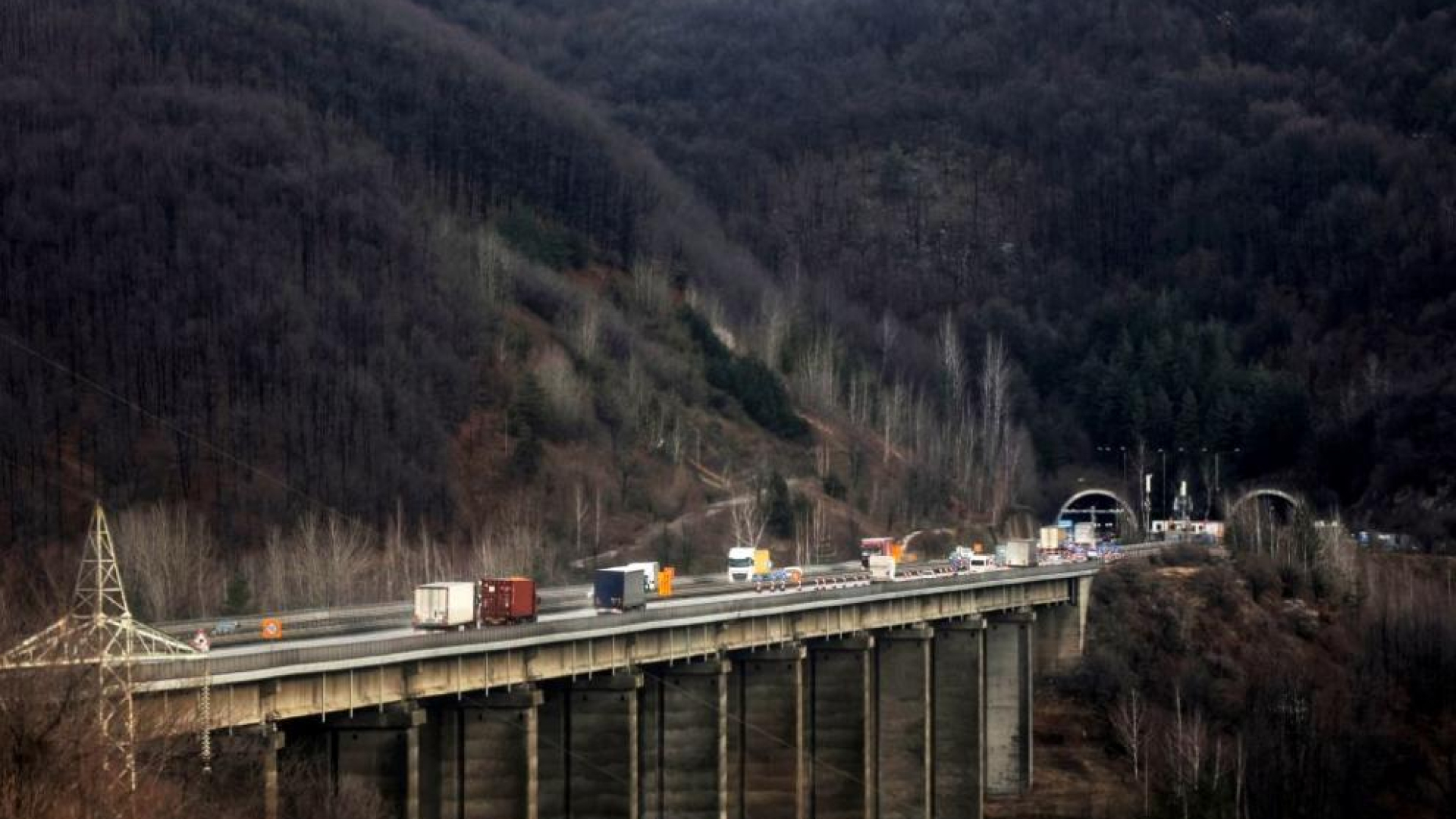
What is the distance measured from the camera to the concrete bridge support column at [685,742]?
69.4m

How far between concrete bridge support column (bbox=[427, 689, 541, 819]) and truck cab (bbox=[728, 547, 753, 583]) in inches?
1298

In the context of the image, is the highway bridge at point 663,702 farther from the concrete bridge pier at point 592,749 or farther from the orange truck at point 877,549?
the orange truck at point 877,549

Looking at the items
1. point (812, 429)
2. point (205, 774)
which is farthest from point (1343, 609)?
point (205, 774)

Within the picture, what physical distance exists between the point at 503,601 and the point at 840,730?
22345 millimetres

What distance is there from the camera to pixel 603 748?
64.6 m

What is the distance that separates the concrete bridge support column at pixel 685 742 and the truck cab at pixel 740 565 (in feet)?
69.0

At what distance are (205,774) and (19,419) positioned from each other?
79698mm

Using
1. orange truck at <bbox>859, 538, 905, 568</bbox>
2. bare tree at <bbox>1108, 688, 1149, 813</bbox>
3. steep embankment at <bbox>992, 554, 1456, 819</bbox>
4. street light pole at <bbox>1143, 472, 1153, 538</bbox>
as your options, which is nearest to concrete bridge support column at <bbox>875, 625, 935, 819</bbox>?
steep embankment at <bbox>992, 554, 1456, 819</bbox>

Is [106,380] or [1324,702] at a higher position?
[106,380]

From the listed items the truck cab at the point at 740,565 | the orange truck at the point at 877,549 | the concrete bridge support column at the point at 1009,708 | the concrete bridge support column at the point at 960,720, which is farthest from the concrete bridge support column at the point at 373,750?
the orange truck at the point at 877,549

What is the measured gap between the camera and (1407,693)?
343 feet

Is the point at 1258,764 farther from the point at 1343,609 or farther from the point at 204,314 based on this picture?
the point at 204,314

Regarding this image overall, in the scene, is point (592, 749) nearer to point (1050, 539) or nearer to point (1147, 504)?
point (1050, 539)

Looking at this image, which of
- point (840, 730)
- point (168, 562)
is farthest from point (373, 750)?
point (168, 562)
